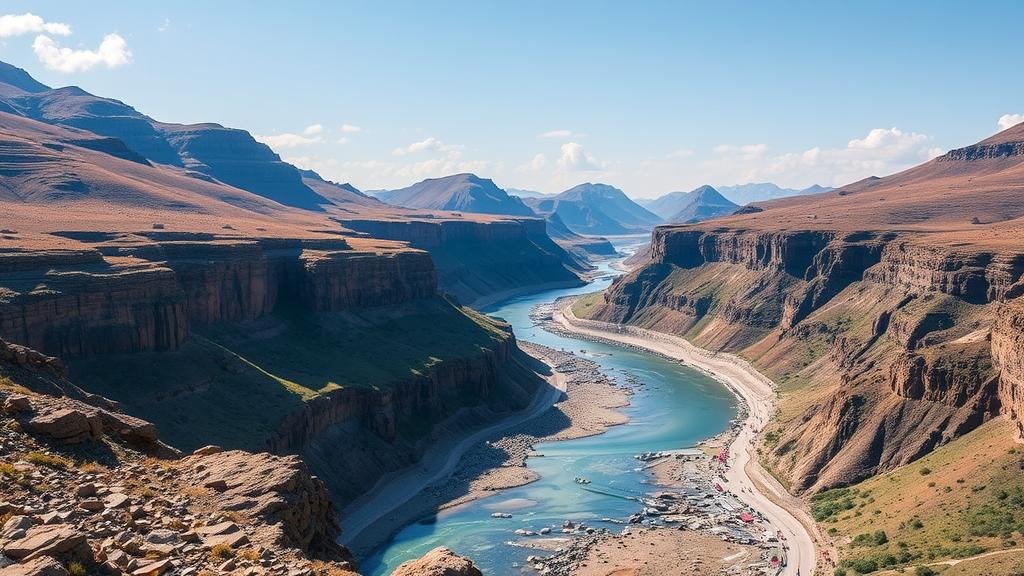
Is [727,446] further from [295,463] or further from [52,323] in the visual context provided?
[295,463]

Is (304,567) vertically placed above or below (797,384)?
above

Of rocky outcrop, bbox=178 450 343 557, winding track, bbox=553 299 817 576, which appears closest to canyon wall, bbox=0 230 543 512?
winding track, bbox=553 299 817 576

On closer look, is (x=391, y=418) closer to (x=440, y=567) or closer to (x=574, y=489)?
(x=574, y=489)

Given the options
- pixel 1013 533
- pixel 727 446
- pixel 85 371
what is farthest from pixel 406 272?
pixel 1013 533

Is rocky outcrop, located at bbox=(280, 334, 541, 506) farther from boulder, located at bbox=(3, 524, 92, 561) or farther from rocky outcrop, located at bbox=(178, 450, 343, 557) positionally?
boulder, located at bbox=(3, 524, 92, 561)

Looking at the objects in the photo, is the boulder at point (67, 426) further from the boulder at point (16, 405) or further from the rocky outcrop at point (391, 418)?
the rocky outcrop at point (391, 418)

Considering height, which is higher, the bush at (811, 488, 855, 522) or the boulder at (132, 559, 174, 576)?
the boulder at (132, 559, 174, 576)

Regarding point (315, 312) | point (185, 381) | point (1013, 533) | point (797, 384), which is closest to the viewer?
point (1013, 533)

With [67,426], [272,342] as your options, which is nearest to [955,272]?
[272,342]
